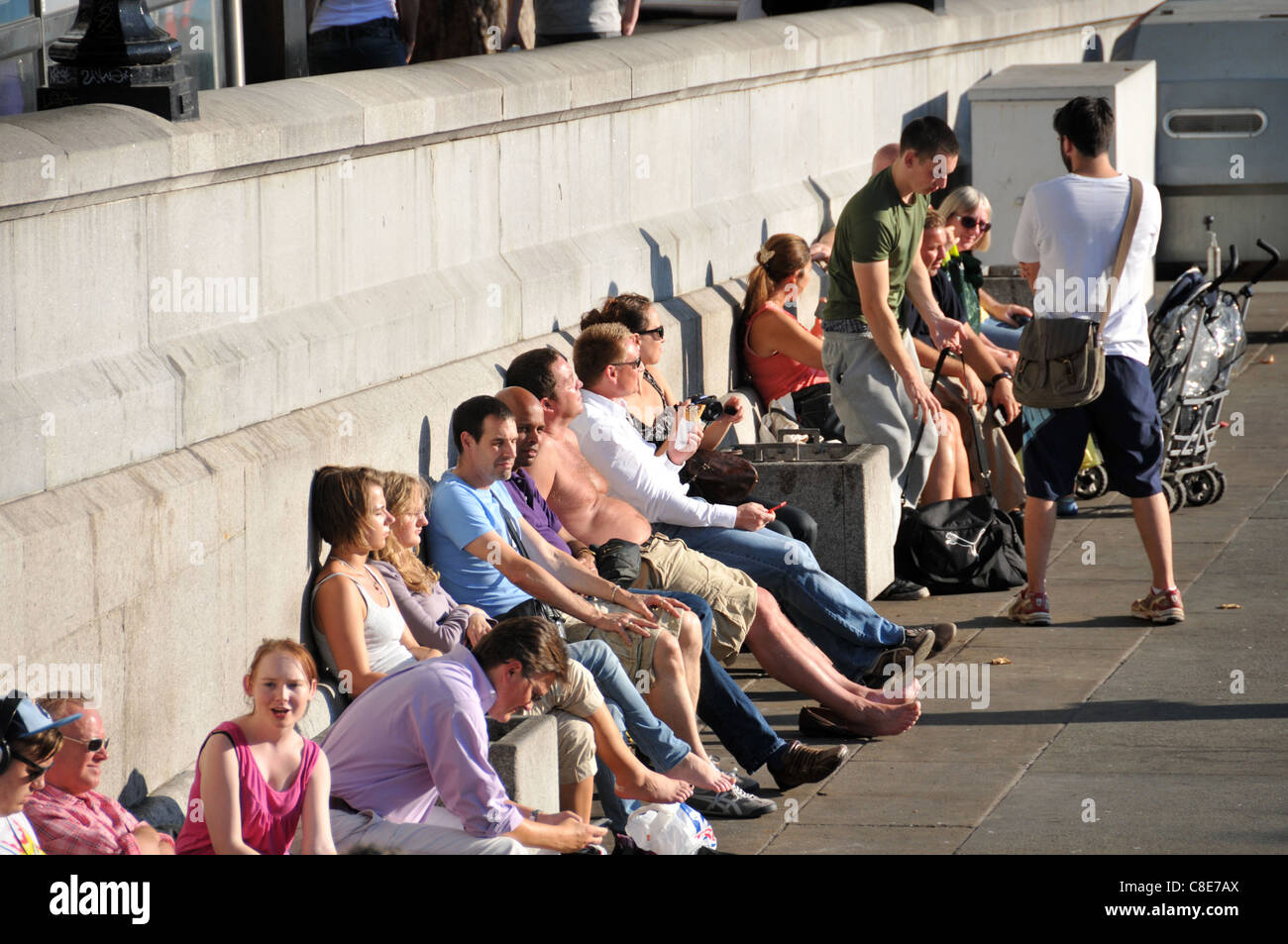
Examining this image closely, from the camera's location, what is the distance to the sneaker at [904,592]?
30.2ft

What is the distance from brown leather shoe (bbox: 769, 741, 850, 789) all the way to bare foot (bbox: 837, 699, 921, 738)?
52 centimetres

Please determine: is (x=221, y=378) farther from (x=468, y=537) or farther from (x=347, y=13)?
(x=347, y=13)

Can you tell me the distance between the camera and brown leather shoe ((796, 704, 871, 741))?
738 cm

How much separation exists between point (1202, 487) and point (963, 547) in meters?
2.13

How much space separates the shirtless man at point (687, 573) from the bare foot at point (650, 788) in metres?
1.12

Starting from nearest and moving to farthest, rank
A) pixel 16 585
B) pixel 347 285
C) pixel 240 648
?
pixel 16 585 < pixel 240 648 < pixel 347 285

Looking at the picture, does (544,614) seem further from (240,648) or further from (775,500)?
(775,500)

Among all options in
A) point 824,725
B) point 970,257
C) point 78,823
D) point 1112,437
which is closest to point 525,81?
point 1112,437

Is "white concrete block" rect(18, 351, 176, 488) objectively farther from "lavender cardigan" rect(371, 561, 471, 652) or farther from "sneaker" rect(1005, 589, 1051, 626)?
"sneaker" rect(1005, 589, 1051, 626)

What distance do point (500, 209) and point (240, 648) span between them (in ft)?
9.91

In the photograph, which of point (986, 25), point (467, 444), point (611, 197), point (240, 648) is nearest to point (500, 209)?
point (611, 197)

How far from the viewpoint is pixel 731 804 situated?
6.59 m

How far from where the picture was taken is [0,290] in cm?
554

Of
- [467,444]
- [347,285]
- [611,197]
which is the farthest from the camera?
[611,197]
